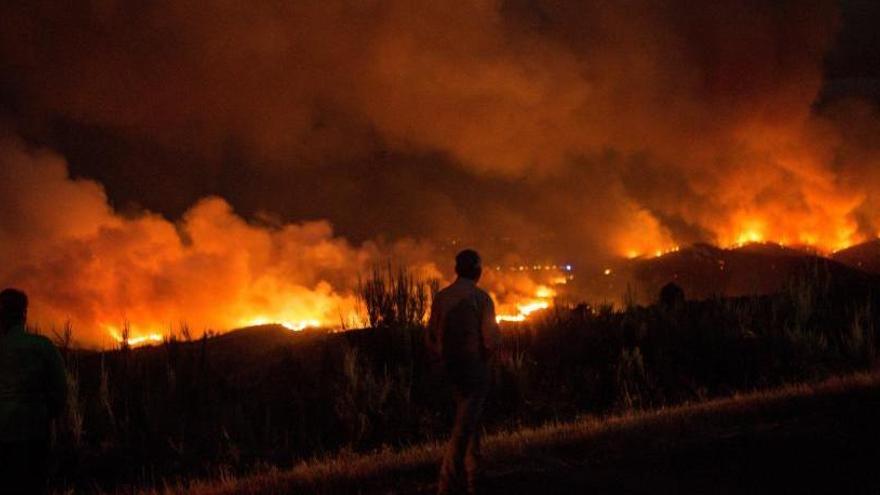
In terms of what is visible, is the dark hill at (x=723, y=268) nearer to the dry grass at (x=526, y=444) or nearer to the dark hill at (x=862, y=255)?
the dark hill at (x=862, y=255)

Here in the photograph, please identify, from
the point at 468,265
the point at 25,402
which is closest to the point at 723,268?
the point at 468,265

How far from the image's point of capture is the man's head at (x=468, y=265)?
6.00 m

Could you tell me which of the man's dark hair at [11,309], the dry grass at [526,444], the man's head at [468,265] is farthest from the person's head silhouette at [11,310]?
the man's head at [468,265]

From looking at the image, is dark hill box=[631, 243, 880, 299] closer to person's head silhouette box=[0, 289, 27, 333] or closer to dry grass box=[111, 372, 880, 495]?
dry grass box=[111, 372, 880, 495]

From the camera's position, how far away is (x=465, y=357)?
580 centimetres

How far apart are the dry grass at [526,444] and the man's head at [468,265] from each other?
2065 mm

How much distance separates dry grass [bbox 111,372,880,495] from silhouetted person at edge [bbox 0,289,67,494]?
2.05 metres

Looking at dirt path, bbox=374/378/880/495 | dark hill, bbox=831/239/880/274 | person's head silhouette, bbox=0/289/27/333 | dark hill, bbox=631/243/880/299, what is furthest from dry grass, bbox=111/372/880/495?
dark hill, bbox=831/239/880/274

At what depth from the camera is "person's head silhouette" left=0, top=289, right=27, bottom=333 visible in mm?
5527

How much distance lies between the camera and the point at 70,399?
10688 millimetres

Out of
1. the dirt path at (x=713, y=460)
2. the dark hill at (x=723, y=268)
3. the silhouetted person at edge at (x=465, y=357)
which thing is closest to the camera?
the silhouetted person at edge at (x=465, y=357)

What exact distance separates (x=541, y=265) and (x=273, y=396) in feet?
109

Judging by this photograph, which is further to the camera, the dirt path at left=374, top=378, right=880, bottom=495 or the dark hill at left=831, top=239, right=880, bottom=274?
the dark hill at left=831, top=239, right=880, bottom=274

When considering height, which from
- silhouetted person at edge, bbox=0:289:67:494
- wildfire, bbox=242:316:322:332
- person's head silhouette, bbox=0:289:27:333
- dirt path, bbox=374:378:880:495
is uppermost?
wildfire, bbox=242:316:322:332
